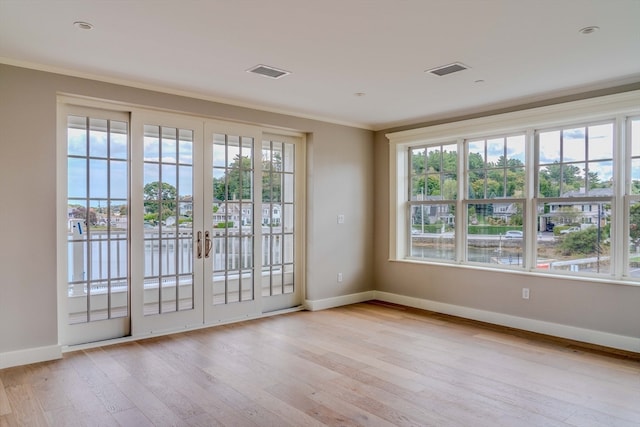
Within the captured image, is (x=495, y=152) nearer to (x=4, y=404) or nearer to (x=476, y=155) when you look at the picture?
(x=476, y=155)

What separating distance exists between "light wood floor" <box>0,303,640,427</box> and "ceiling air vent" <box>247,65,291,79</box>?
101 inches

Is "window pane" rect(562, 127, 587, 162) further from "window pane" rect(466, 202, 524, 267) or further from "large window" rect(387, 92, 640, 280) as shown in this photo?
"window pane" rect(466, 202, 524, 267)

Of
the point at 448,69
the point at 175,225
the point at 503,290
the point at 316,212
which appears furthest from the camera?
the point at 316,212

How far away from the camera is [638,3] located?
2.51m

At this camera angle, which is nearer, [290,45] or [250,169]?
[290,45]

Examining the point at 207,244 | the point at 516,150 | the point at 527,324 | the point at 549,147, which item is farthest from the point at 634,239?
the point at 207,244

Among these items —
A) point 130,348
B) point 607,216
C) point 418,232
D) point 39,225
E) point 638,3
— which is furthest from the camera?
Answer: point 418,232

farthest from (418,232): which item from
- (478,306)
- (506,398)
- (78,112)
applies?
(78,112)

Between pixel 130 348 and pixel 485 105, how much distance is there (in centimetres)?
459

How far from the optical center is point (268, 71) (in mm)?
3793

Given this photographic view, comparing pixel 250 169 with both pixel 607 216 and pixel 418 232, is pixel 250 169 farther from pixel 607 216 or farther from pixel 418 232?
pixel 607 216

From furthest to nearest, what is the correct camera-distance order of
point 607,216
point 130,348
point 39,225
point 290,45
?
point 607,216
point 130,348
point 39,225
point 290,45

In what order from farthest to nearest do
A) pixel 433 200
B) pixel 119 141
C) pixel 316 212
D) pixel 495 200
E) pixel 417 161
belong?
1. pixel 417 161
2. pixel 433 200
3. pixel 316 212
4. pixel 495 200
5. pixel 119 141

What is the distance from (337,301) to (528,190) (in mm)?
2816
